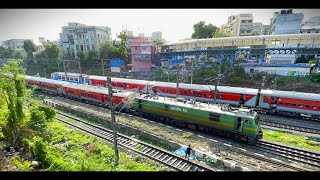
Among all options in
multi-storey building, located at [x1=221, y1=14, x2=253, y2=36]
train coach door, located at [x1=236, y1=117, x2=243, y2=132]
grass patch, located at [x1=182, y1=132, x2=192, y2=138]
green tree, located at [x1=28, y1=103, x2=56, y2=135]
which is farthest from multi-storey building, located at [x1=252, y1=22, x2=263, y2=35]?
green tree, located at [x1=28, y1=103, x2=56, y2=135]

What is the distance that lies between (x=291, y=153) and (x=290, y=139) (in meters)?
2.01

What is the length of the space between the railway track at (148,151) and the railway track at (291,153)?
461cm

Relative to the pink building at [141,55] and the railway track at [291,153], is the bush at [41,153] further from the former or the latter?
the pink building at [141,55]

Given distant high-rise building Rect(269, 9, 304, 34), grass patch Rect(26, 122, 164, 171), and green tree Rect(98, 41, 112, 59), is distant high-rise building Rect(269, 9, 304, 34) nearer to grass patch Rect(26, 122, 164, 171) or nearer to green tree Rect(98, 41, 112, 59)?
green tree Rect(98, 41, 112, 59)

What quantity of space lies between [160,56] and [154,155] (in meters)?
32.3

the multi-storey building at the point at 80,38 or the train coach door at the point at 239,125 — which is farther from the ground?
the multi-storey building at the point at 80,38

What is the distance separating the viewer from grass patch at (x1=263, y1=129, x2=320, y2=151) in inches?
468

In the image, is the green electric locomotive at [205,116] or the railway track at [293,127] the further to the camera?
the railway track at [293,127]

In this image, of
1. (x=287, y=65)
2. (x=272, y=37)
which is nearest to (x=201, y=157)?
(x=287, y=65)

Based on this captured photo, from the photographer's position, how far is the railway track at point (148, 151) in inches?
383

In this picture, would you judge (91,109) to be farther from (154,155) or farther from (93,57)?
(93,57)

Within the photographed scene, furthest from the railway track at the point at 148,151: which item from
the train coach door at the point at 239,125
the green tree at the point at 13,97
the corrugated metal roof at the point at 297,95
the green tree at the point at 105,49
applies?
the green tree at the point at 105,49

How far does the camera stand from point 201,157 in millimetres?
10664

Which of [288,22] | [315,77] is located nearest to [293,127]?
[315,77]
